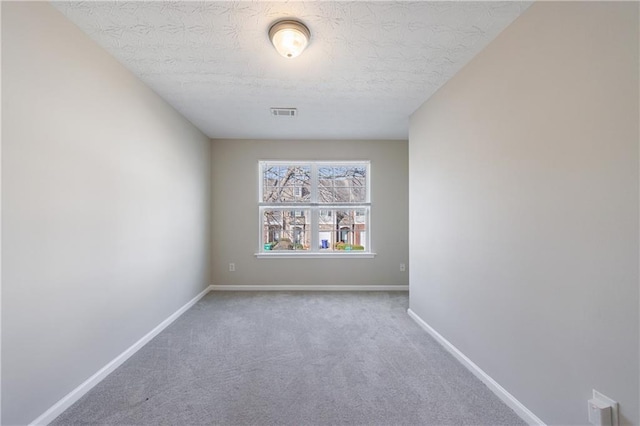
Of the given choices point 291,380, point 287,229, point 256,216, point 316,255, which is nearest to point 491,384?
point 291,380

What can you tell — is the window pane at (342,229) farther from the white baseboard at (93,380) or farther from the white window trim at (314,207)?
the white baseboard at (93,380)

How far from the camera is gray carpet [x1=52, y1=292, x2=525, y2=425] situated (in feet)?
5.17

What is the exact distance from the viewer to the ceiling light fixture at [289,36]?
1.62m

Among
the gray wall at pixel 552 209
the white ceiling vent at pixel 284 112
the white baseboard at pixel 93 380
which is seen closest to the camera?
the gray wall at pixel 552 209

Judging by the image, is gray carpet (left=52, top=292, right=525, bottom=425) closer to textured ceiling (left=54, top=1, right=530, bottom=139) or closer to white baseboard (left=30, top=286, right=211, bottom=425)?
white baseboard (left=30, top=286, right=211, bottom=425)

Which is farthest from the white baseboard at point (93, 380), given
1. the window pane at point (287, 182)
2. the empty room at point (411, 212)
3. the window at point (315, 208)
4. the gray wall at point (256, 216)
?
the window pane at point (287, 182)

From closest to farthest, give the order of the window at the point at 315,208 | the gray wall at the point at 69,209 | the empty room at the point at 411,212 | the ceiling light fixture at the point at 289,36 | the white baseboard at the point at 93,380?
the empty room at the point at 411,212, the gray wall at the point at 69,209, the white baseboard at the point at 93,380, the ceiling light fixture at the point at 289,36, the window at the point at 315,208

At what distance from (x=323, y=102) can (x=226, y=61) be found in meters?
1.08

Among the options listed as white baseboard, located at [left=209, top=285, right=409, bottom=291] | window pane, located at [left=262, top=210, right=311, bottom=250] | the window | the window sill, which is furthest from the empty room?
window pane, located at [left=262, top=210, right=311, bottom=250]

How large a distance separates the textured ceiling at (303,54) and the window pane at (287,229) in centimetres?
177

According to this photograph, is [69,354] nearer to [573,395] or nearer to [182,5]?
[182,5]

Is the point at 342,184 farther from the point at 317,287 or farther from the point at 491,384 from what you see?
the point at 491,384

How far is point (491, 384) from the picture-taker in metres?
1.79

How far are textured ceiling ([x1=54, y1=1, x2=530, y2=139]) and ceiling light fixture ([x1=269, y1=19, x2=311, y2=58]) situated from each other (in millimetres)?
39
